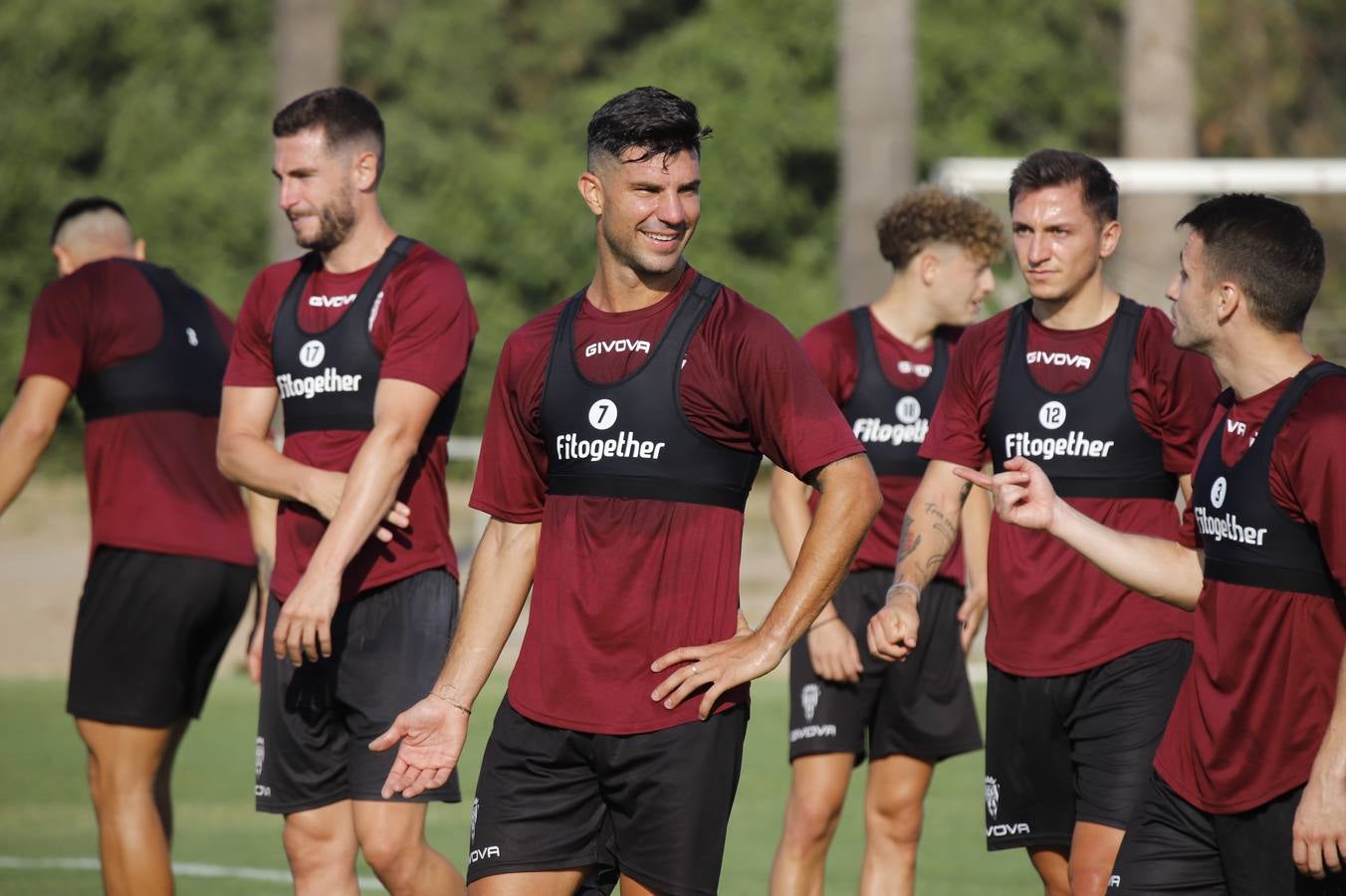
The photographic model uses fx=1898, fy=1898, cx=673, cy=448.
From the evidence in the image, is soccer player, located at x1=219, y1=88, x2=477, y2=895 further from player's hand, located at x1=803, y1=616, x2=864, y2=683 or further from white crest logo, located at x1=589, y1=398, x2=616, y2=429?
player's hand, located at x1=803, y1=616, x2=864, y2=683

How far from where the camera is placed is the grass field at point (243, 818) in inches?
330

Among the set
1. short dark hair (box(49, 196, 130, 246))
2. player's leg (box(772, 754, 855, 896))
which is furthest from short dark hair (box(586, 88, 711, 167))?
short dark hair (box(49, 196, 130, 246))

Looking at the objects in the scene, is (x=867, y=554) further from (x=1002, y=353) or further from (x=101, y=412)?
(x=101, y=412)

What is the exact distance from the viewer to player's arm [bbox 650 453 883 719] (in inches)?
178

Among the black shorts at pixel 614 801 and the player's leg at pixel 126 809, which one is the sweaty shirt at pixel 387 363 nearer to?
the player's leg at pixel 126 809

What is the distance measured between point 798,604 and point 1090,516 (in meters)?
1.59

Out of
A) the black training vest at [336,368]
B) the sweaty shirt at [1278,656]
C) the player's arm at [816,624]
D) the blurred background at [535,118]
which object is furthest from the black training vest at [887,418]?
the blurred background at [535,118]

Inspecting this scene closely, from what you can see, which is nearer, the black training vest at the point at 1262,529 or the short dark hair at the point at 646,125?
the black training vest at the point at 1262,529

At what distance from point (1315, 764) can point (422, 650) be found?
2.87 m

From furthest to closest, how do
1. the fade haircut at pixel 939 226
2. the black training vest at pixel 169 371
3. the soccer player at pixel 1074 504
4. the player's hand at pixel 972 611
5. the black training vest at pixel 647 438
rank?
the fade haircut at pixel 939 226, the player's hand at pixel 972 611, the black training vest at pixel 169 371, the soccer player at pixel 1074 504, the black training vest at pixel 647 438

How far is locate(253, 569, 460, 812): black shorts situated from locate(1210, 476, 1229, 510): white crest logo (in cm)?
254

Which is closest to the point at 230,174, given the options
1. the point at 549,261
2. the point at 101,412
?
the point at 549,261

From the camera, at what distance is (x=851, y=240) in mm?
16391

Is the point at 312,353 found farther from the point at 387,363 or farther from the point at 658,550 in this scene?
the point at 658,550
